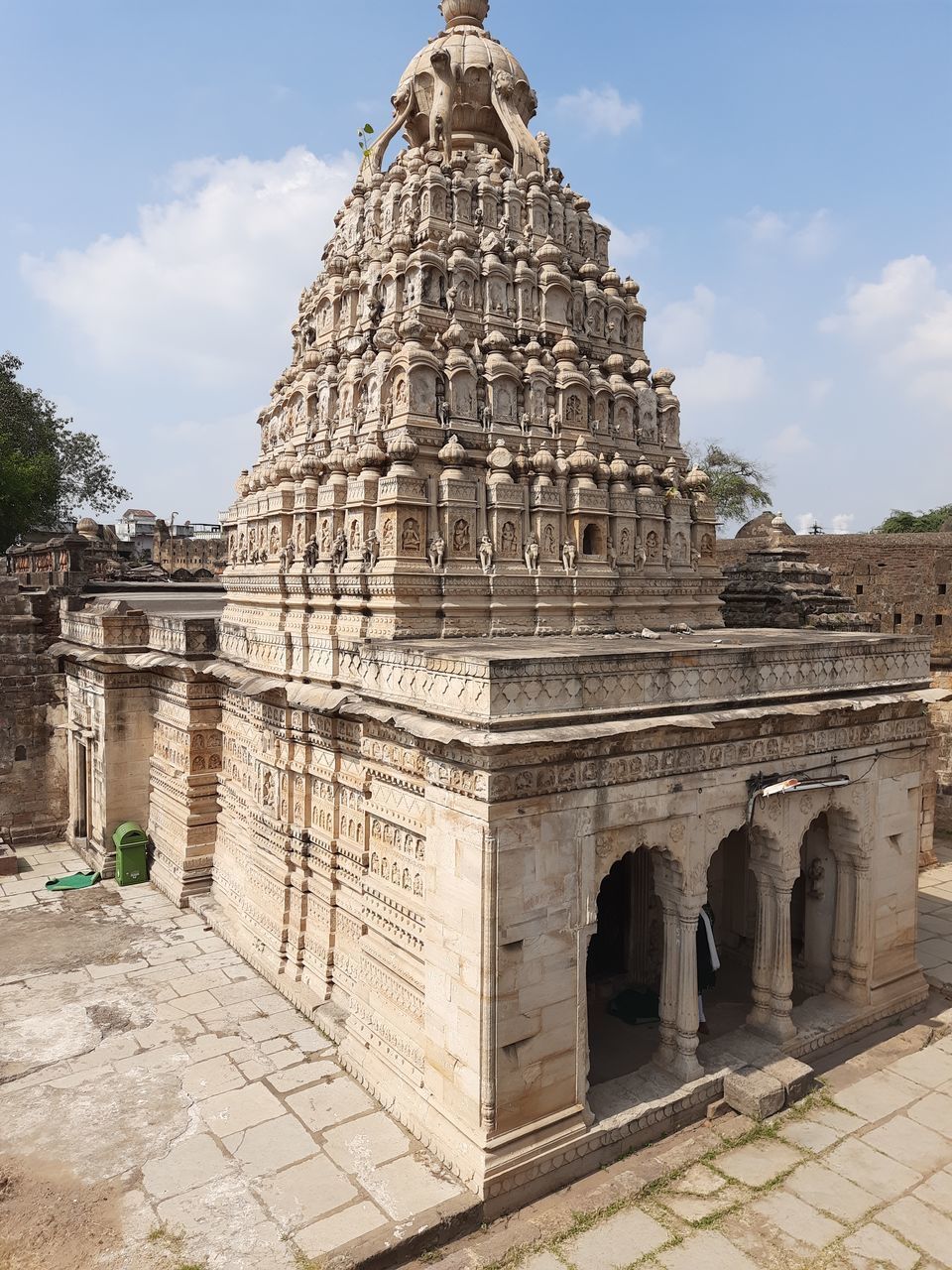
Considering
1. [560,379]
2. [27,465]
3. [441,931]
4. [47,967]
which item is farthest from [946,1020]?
[27,465]

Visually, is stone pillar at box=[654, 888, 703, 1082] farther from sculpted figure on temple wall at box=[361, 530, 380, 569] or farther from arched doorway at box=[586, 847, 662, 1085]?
sculpted figure on temple wall at box=[361, 530, 380, 569]

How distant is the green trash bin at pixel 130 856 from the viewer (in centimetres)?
1461

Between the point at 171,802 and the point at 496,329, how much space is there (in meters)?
9.70

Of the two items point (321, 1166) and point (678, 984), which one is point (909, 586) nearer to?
point (678, 984)

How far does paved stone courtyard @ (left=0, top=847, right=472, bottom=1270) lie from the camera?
6516 mm

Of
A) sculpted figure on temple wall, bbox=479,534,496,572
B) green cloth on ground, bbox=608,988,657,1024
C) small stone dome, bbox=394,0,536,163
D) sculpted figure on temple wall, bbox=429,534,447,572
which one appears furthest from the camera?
small stone dome, bbox=394,0,536,163

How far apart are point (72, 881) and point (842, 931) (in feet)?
41.4

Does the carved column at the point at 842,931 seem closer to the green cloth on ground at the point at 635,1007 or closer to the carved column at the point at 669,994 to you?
the green cloth on ground at the point at 635,1007

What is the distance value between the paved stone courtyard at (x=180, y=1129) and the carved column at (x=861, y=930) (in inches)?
232

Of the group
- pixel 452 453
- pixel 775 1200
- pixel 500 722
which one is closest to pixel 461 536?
pixel 452 453

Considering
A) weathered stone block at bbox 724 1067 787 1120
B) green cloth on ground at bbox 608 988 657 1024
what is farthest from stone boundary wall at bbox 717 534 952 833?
weathered stone block at bbox 724 1067 787 1120

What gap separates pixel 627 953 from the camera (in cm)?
1109

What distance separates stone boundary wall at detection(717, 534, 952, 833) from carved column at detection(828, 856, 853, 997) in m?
10.3

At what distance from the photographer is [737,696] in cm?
875
